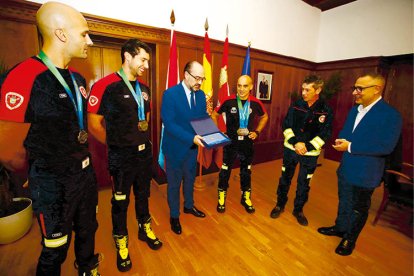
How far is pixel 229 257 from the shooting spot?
2109 millimetres

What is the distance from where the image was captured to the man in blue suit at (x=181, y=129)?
216cm

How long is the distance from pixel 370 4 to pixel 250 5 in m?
3.07

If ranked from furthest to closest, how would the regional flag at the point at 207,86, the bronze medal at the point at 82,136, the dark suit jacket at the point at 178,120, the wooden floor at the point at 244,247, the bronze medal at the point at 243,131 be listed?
the regional flag at the point at 207,86
the bronze medal at the point at 243,131
the dark suit jacket at the point at 178,120
the wooden floor at the point at 244,247
the bronze medal at the point at 82,136

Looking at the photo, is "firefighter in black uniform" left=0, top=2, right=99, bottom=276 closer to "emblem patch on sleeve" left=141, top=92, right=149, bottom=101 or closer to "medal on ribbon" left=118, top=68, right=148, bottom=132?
"medal on ribbon" left=118, top=68, right=148, bottom=132

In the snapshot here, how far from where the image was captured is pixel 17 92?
109cm

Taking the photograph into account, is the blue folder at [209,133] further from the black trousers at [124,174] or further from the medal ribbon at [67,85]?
the medal ribbon at [67,85]

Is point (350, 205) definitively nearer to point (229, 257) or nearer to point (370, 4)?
point (229, 257)

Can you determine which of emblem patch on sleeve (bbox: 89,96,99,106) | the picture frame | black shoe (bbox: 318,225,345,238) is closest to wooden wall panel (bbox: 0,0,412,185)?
the picture frame

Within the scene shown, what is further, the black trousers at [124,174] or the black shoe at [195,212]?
the black shoe at [195,212]

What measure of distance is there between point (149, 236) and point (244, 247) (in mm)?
1075

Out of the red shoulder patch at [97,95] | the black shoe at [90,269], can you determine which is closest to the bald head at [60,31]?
the red shoulder patch at [97,95]

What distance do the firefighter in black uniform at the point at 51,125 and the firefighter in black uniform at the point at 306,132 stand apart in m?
2.29

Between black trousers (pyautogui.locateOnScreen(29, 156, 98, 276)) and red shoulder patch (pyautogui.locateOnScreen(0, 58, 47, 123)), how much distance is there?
0.98 feet

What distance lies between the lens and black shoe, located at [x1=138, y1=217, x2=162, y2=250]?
7.14 feet
